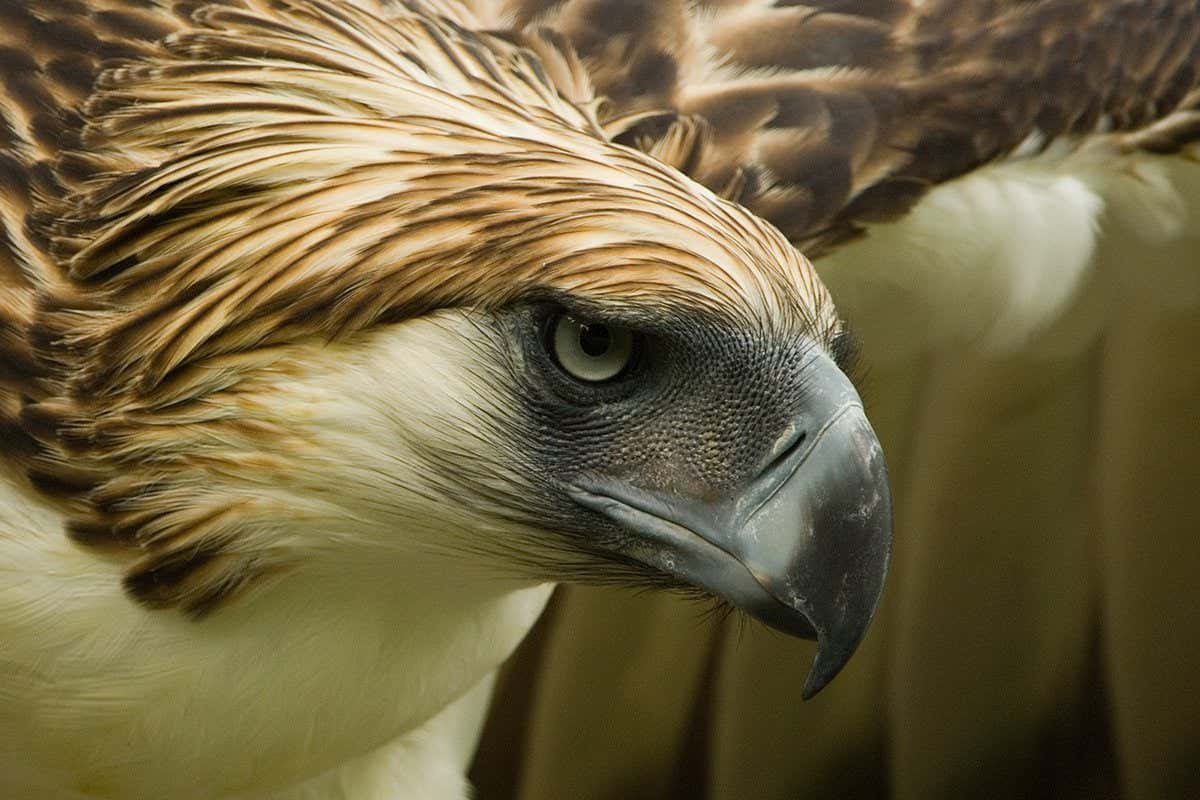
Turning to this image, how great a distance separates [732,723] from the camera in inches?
144

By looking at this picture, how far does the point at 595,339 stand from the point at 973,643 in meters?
2.08

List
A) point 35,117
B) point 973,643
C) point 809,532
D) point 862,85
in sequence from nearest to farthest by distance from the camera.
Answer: point 809,532 → point 35,117 → point 862,85 → point 973,643

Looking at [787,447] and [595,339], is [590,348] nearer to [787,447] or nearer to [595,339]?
[595,339]

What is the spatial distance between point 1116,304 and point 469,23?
4.57 ft

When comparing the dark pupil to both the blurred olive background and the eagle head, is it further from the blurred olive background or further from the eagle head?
the blurred olive background

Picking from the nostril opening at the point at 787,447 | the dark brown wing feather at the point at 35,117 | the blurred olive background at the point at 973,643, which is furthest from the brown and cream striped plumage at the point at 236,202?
the blurred olive background at the point at 973,643

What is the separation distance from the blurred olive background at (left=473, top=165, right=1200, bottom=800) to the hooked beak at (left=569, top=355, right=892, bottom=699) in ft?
4.71

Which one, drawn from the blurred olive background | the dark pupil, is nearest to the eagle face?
the dark pupil

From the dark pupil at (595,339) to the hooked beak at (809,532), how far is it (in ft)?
0.50

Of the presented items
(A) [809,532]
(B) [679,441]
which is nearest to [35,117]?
(B) [679,441]

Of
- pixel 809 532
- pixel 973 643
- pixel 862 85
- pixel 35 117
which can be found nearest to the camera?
pixel 809 532

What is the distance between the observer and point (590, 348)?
1817mm

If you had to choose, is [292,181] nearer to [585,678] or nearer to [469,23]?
[469,23]

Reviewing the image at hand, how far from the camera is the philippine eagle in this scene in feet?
5.84
